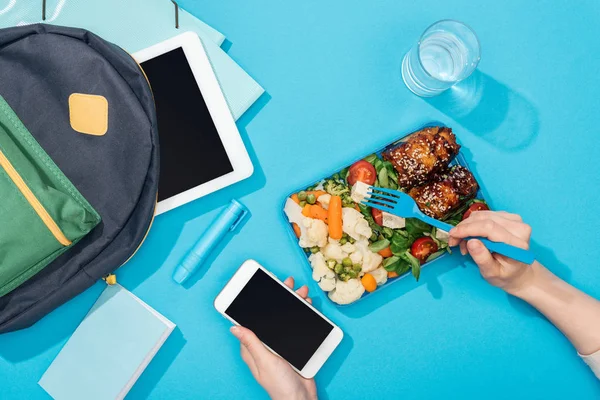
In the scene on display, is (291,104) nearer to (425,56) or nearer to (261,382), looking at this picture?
(425,56)

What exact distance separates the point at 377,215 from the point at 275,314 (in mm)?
243

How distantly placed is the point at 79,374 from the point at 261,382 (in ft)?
1.04

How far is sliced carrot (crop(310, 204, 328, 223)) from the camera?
0.74 m

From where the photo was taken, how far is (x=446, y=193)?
706mm

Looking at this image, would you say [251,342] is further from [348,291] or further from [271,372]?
[348,291]

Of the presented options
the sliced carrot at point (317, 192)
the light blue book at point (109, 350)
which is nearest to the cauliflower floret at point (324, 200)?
the sliced carrot at point (317, 192)

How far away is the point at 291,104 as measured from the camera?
2.63 feet

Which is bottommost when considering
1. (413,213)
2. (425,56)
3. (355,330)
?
(355,330)

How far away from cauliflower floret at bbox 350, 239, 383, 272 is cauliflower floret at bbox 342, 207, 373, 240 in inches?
0.5

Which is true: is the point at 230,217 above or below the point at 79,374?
above

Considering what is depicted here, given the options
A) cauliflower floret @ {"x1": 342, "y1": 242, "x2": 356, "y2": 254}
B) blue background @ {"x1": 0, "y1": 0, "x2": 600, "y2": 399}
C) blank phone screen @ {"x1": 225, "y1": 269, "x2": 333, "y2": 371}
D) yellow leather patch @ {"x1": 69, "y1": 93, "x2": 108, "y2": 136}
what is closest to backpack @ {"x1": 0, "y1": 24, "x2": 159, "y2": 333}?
yellow leather patch @ {"x1": 69, "y1": 93, "x2": 108, "y2": 136}

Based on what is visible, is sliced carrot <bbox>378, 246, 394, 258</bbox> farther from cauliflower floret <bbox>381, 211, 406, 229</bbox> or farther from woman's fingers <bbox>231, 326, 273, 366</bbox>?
woman's fingers <bbox>231, 326, 273, 366</bbox>

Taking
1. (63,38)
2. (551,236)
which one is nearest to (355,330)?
(551,236)

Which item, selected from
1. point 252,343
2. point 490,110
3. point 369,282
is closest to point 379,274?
point 369,282
